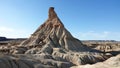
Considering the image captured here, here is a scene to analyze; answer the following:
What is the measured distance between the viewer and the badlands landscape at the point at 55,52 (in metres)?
57.7

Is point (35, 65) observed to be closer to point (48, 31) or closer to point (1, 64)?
point (1, 64)

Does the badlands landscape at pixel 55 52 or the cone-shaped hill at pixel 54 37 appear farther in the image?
the cone-shaped hill at pixel 54 37

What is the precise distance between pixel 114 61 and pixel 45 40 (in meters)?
36.7

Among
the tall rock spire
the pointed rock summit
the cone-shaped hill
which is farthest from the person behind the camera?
the tall rock spire

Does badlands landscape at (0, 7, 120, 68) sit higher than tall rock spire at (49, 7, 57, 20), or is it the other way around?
tall rock spire at (49, 7, 57, 20)

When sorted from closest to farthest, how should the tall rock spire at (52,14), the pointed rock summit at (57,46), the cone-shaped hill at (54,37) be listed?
the pointed rock summit at (57,46)
the cone-shaped hill at (54,37)
the tall rock spire at (52,14)

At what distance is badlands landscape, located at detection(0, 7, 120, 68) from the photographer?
57.7 meters

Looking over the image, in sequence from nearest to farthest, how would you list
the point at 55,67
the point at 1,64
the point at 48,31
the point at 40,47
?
1. the point at 1,64
2. the point at 55,67
3. the point at 40,47
4. the point at 48,31

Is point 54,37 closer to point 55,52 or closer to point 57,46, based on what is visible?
point 57,46

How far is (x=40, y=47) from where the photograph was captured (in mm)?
89188

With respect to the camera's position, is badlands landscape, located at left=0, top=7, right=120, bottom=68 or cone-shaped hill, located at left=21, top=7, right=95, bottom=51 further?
cone-shaped hill, located at left=21, top=7, right=95, bottom=51

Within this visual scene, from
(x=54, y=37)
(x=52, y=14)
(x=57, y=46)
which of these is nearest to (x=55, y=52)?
(x=57, y=46)

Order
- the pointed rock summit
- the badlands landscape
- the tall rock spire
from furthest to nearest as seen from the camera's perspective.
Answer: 1. the tall rock spire
2. the pointed rock summit
3. the badlands landscape

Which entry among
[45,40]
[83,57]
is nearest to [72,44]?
[45,40]
